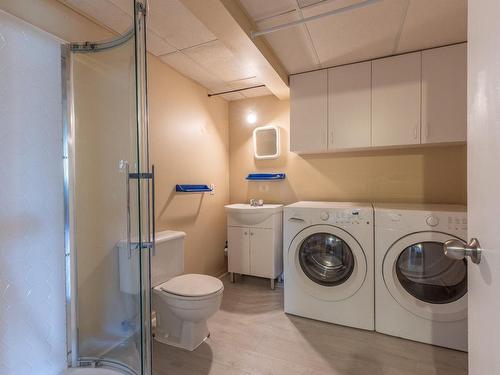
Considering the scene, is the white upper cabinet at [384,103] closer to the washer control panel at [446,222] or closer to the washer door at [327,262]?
the washer control panel at [446,222]

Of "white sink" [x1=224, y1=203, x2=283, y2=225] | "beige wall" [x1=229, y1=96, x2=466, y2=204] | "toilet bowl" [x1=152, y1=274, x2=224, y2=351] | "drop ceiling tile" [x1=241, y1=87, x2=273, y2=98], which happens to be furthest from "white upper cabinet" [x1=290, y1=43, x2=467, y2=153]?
"toilet bowl" [x1=152, y1=274, x2=224, y2=351]

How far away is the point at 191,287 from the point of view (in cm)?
175

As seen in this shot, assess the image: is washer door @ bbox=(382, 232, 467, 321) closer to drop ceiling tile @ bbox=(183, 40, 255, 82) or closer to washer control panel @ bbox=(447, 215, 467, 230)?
washer control panel @ bbox=(447, 215, 467, 230)

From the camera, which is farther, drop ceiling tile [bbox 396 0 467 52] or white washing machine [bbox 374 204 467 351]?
white washing machine [bbox 374 204 467 351]

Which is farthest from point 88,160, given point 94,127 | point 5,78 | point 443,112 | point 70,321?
point 443,112

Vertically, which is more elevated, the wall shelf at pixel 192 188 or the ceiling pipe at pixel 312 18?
the ceiling pipe at pixel 312 18

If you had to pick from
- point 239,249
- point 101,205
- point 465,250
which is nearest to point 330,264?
point 239,249

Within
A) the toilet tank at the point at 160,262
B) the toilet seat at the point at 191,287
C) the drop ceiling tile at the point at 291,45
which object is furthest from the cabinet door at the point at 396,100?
the toilet tank at the point at 160,262

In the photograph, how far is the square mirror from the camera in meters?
3.01

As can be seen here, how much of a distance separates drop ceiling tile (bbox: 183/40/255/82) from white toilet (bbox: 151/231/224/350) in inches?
59.2

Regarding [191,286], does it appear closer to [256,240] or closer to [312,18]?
[256,240]

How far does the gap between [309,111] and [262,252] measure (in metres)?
1.51

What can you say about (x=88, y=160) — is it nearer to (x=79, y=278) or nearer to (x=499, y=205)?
(x=79, y=278)

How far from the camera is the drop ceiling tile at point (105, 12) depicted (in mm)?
1520
